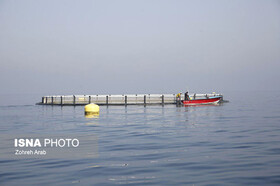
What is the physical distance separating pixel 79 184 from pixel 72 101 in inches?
2134

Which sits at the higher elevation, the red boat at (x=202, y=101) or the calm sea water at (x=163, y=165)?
the red boat at (x=202, y=101)

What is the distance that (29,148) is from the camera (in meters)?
18.0

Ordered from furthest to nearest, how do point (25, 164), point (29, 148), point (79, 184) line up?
point (29, 148)
point (25, 164)
point (79, 184)

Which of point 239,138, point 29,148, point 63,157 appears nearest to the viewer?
point 63,157

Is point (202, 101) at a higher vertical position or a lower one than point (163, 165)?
higher

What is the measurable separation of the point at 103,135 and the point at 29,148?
583 centimetres

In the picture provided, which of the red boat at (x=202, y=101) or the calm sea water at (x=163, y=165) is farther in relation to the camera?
the red boat at (x=202, y=101)

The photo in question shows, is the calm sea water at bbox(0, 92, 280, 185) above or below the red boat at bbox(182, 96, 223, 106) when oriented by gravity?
below

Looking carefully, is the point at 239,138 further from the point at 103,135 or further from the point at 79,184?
the point at 79,184

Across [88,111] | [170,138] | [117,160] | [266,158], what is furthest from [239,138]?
[88,111]

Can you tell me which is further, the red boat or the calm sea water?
the red boat

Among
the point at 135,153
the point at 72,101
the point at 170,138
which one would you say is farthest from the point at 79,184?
the point at 72,101

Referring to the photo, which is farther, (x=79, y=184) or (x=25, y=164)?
(x=25, y=164)

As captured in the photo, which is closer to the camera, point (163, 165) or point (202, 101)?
A: point (163, 165)
